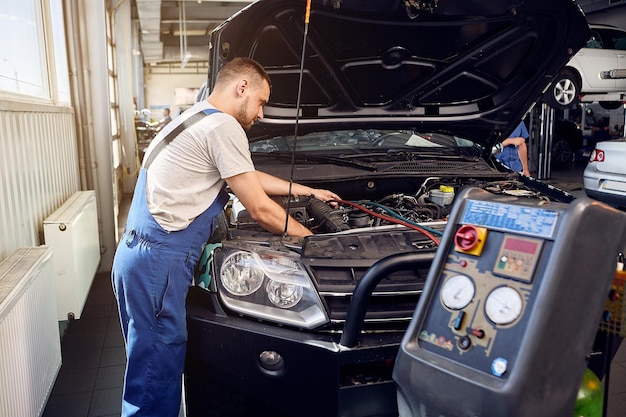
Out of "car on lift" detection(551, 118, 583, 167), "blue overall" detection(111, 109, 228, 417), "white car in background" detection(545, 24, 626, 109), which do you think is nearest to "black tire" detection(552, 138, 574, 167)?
"car on lift" detection(551, 118, 583, 167)

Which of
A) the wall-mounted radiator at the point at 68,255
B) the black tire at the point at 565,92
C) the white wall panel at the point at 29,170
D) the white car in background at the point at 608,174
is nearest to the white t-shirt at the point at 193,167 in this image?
the white wall panel at the point at 29,170

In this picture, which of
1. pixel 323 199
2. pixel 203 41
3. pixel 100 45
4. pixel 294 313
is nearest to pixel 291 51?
pixel 323 199

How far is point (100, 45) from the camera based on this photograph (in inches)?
174

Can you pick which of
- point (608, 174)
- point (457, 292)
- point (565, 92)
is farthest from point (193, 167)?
point (565, 92)

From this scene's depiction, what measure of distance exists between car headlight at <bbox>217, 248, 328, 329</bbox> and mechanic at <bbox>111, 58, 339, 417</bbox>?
0.48ft

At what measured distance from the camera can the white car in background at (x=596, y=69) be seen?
8.54m

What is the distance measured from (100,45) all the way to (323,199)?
9.75 ft

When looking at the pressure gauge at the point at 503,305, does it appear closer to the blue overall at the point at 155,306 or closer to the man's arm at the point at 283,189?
the blue overall at the point at 155,306

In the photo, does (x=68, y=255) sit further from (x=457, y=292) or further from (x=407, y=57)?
(x=457, y=292)

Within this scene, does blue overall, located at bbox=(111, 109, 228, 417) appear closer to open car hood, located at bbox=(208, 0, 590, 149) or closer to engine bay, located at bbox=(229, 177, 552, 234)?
engine bay, located at bbox=(229, 177, 552, 234)

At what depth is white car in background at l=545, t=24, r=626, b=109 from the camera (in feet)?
28.0

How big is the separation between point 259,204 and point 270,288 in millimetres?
341

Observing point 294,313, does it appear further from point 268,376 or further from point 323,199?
point 323,199

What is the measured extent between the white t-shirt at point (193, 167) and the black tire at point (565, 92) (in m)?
7.71
